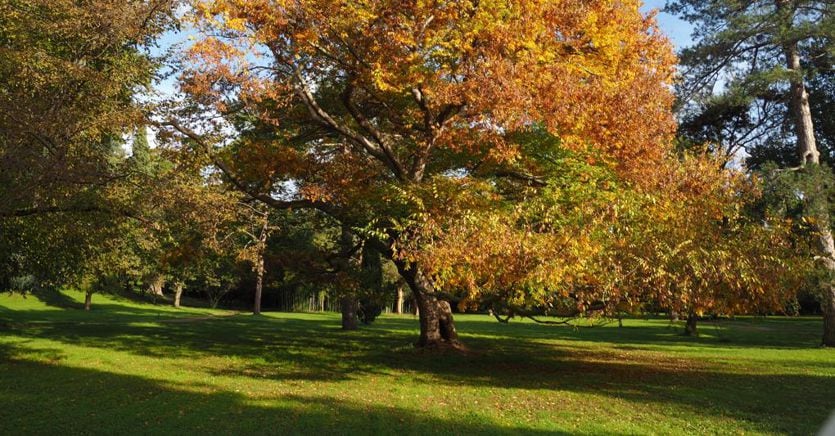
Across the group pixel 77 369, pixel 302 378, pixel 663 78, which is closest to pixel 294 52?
pixel 302 378

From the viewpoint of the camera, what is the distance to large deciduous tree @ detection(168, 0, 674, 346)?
Answer: 556 inches

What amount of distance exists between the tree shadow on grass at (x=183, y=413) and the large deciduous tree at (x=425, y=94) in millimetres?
3341

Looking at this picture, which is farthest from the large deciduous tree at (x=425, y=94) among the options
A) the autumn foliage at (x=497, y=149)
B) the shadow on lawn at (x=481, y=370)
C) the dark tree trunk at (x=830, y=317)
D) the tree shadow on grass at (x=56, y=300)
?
the tree shadow on grass at (x=56, y=300)

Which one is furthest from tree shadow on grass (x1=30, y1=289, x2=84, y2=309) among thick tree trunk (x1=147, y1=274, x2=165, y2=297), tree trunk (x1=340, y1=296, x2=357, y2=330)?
tree trunk (x1=340, y1=296, x2=357, y2=330)

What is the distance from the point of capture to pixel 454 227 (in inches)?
478

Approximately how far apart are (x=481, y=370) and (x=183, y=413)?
849 centimetres

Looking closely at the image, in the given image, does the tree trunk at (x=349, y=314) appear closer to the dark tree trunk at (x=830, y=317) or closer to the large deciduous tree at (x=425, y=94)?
the large deciduous tree at (x=425, y=94)

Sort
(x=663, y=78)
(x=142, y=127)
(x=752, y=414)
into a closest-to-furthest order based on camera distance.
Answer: (x=752, y=414), (x=142, y=127), (x=663, y=78)

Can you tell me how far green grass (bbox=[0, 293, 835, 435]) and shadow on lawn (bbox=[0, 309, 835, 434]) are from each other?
65 millimetres

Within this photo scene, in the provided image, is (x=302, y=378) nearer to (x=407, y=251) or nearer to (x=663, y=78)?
(x=407, y=251)

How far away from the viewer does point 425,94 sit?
15.5 m

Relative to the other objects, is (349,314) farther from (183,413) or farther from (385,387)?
(183,413)

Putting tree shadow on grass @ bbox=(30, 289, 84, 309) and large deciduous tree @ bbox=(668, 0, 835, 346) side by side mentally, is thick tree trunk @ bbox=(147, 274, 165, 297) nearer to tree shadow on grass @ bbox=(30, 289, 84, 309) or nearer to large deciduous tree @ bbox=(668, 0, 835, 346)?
tree shadow on grass @ bbox=(30, 289, 84, 309)

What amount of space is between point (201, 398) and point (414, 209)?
20.2ft
